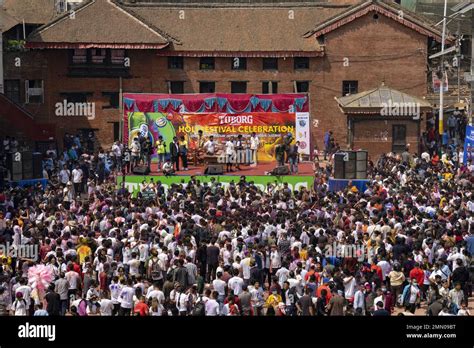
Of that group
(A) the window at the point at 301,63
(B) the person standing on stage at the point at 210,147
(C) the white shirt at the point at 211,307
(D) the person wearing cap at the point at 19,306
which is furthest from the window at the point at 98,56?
(C) the white shirt at the point at 211,307

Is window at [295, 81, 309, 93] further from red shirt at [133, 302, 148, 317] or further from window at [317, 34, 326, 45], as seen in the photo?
red shirt at [133, 302, 148, 317]

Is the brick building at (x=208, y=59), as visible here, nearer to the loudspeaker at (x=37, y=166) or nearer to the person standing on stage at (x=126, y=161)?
the person standing on stage at (x=126, y=161)

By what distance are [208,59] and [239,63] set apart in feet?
4.80

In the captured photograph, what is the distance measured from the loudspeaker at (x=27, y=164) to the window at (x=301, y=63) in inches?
730

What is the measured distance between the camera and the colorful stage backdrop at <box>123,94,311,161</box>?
56438mm

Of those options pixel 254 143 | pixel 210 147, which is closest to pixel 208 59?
pixel 254 143

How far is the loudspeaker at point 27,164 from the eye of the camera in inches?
1855

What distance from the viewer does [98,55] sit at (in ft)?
202

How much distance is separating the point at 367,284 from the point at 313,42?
33.0 m

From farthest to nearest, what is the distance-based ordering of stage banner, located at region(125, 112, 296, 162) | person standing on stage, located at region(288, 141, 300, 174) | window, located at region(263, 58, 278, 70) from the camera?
window, located at region(263, 58, 278, 70)
stage banner, located at region(125, 112, 296, 162)
person standing on stage, located at region(288, 141, 300, 174)

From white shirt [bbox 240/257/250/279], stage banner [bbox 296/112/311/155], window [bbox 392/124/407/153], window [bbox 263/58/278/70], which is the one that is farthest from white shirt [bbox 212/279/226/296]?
window [bbox 263/58/278/70]
